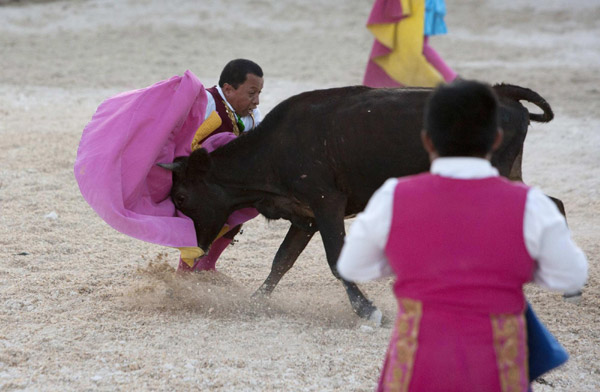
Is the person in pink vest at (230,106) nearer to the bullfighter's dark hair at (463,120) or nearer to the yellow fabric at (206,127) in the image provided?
the yellow fabric at (206,127)

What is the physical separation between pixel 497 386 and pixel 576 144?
7.27 m

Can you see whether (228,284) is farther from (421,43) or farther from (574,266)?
(421,43)

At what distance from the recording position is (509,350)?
2465 millimetres

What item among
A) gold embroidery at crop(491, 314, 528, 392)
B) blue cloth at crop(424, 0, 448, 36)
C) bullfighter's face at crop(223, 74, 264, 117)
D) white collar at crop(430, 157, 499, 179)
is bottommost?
blue cloth at crop(424, 0, 448, 36)

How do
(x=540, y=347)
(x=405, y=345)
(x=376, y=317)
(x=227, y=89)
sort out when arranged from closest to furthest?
(x=405, y=345), (x=540, y=347), (x=376, y=317), (x=227, y=89)

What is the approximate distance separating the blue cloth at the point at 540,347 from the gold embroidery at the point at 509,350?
8.8 inches

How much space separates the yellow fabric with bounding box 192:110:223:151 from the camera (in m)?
5.37

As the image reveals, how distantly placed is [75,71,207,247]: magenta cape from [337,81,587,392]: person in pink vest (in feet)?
9.24

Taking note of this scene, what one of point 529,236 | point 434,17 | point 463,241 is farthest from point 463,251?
point 434,17

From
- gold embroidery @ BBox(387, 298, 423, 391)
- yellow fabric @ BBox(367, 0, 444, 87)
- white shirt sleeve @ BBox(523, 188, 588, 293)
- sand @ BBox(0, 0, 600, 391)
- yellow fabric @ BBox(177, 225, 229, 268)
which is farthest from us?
yellow fabric @ BBox(367, 0, 444, 87)

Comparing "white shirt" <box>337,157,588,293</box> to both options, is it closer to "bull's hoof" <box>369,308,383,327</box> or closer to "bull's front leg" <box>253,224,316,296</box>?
"bull's hoof" <box>369,308,383,327</box>

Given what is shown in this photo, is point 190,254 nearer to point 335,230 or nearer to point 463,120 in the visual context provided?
point 335,230

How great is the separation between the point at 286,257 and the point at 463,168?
3.15m

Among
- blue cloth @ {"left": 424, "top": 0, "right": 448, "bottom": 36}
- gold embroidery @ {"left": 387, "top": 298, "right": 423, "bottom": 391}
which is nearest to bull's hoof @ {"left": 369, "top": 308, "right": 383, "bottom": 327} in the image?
gold embroidery @ {"left": 387, "top": 298, "right": 423, "bottom": 391}
